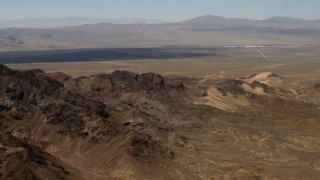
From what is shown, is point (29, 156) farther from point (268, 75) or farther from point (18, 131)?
point (268, 75)

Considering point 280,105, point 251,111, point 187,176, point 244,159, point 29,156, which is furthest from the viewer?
point 280,105

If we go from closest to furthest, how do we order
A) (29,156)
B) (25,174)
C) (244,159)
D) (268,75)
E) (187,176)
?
(25,174) < (29,156) < (187,176) < (244,159) < (268,75)

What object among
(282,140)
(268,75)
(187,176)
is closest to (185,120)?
(282,140)

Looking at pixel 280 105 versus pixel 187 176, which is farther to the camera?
pixel 280 105
